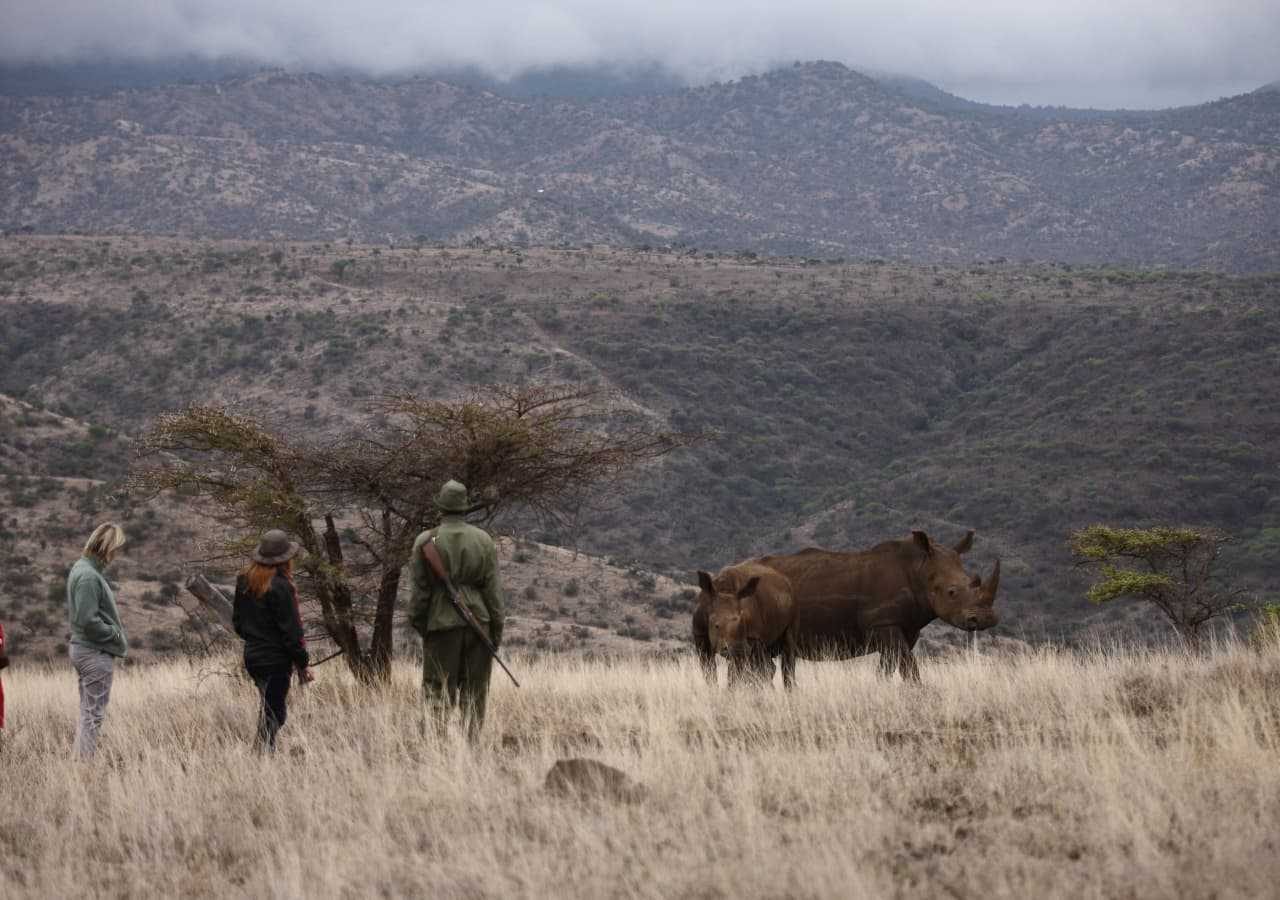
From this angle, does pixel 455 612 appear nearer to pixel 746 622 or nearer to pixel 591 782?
pixel 591 782

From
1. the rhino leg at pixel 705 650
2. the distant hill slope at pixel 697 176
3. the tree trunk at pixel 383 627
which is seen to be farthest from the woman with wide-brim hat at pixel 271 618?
the distant hill slope at pixel 697 176

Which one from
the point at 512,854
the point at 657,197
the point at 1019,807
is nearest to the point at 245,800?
the point at 512,854

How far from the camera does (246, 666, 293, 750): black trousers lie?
390 inches

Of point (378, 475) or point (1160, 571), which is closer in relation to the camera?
point (378, 475)

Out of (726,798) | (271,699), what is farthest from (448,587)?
(726,798)

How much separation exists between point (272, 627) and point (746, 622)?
3687mm

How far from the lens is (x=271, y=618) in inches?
387

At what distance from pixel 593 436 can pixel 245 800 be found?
278 inches

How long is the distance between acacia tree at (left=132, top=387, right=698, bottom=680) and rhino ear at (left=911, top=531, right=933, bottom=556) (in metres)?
3.22

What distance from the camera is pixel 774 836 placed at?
6863 mm

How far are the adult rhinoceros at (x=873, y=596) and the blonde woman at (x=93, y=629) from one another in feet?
17.3

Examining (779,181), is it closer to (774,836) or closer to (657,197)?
(657,197)

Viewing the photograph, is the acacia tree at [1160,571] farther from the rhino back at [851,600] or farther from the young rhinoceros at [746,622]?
the young rhinoceros at [746,622]

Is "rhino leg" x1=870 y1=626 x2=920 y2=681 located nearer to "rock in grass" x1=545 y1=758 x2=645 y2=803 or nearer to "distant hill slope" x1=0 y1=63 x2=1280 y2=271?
"rock in grass" x1=545 y1=758 x2=645 y2=803
